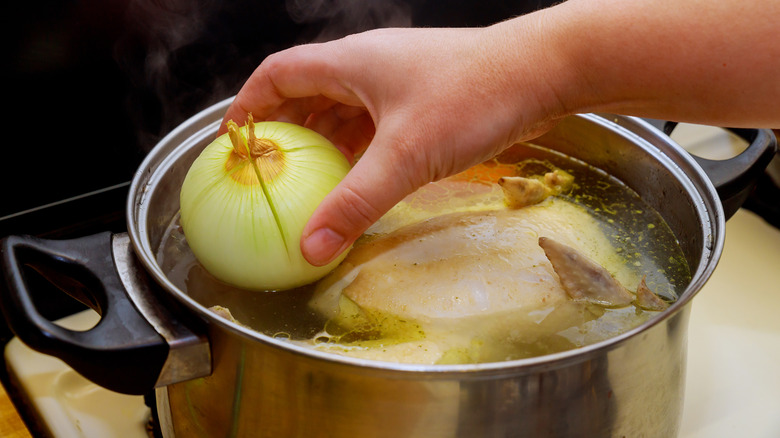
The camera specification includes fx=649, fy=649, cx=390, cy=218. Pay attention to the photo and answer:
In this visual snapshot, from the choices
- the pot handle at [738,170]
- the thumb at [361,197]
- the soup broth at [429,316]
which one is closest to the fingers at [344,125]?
the soup broth at [429,316]

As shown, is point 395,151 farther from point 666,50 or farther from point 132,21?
point 132,21

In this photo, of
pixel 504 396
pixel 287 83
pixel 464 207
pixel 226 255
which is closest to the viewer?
pixel 504 396

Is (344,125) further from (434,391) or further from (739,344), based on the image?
(739,344)

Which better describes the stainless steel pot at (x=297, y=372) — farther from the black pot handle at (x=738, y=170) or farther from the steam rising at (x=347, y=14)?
the steam rising at (x=347, y=14)

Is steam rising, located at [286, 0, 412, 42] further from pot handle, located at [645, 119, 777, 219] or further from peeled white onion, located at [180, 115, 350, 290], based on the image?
pot handle, located at [645, 119, 777, 219]

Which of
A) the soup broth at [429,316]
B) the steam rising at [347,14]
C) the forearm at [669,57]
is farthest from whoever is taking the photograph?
the steam rising at [347,14]

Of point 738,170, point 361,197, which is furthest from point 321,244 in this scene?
point 738,170

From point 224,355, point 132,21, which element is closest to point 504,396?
point 224,355
